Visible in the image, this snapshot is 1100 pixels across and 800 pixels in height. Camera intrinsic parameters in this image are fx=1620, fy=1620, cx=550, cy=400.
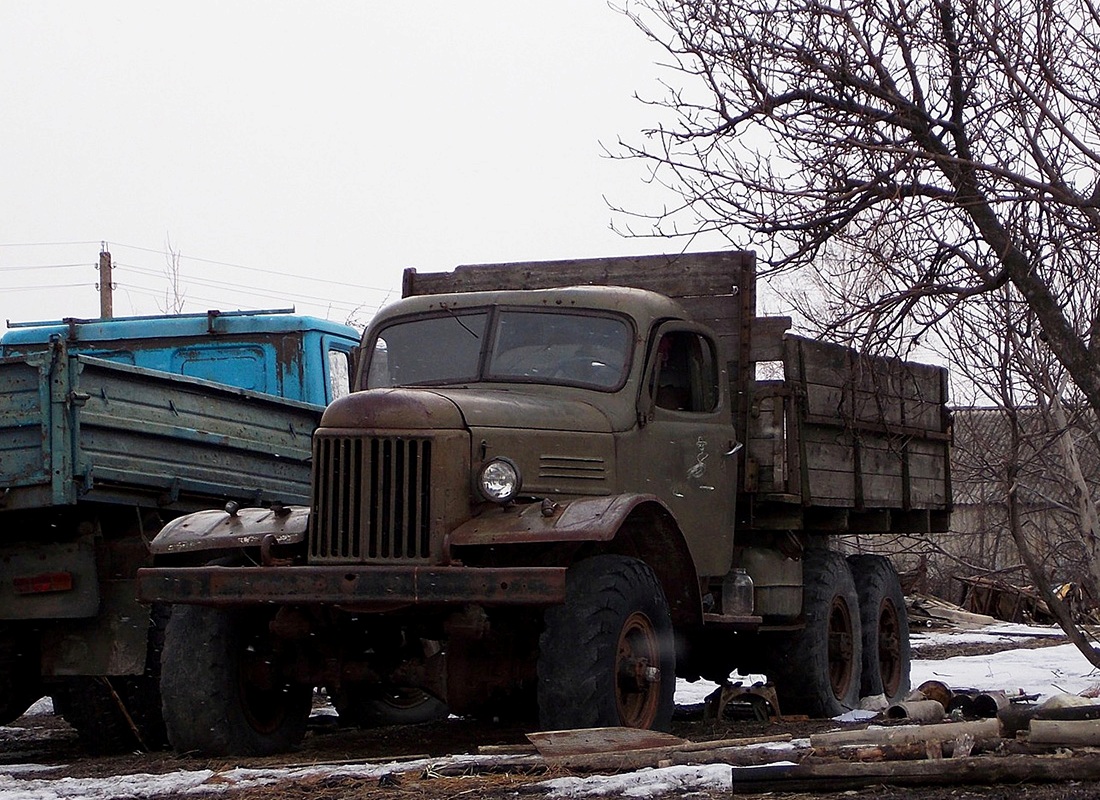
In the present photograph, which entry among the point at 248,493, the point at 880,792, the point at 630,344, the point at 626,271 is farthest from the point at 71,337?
the point at 880,792

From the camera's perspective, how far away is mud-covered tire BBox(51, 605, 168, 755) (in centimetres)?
884

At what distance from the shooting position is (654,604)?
770cm

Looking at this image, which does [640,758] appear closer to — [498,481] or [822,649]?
[498,481]

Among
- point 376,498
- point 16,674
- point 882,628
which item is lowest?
point 882,628

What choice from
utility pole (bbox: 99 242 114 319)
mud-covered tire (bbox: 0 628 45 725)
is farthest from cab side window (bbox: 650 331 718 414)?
utility pole (bbox: 99 242 114 319)

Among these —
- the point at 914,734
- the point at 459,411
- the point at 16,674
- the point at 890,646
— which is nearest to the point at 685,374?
the point at 459,411

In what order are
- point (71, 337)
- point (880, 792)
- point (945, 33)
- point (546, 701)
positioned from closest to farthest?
point (880, 792) → point (546, 701) → point (945, 33) → point (71, 337)

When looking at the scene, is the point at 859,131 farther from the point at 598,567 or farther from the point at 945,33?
the point at 598,567

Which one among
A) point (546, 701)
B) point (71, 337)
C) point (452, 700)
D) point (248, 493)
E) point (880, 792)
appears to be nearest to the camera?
point (880, 792)

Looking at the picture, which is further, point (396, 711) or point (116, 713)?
point (396, 711)

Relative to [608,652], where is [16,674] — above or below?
below

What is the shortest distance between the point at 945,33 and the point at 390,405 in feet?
11.7

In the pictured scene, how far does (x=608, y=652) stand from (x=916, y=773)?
1.85 metres

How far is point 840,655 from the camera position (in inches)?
432
